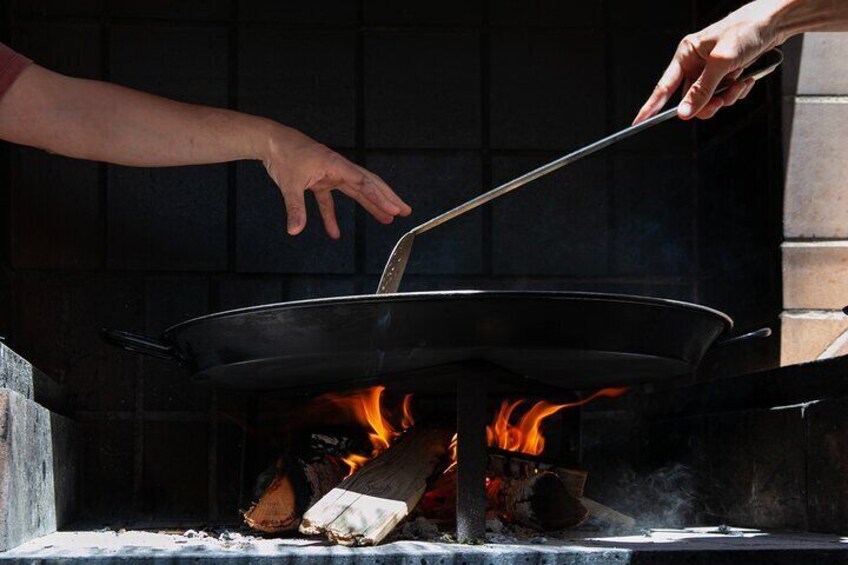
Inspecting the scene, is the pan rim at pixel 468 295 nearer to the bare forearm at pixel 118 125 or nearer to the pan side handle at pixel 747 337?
the pan side handle at pixel 747 337

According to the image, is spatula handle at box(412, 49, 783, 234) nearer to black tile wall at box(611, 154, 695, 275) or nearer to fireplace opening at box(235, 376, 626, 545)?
fireplace opening at box(235, 376, 626, 545)

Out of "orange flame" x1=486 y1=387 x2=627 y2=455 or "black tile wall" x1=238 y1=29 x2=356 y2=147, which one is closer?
"orange flame" x1=486 y1=387 x2=627 y2=455

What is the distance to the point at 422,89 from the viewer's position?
348 cm

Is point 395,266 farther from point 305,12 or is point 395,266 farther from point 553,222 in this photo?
point 305,12

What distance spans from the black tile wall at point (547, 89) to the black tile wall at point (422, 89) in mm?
68

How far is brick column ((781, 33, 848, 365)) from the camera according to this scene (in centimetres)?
294

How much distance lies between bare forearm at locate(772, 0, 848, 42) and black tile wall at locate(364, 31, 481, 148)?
1.28m

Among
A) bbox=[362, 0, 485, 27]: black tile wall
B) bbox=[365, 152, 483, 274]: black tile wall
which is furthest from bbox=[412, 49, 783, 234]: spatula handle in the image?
bbox=[362, 0, 485, 27]: black tile wall

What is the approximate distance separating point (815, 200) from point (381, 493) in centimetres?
130

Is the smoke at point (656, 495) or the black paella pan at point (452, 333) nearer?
the black paella pan at point (452, 333)

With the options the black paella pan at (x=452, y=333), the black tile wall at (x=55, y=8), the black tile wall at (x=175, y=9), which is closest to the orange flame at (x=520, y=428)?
the black paella pan at (x=452, y=333)

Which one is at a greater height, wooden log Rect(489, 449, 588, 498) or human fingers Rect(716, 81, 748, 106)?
human fingers Rect(716, 81, 748, 106)

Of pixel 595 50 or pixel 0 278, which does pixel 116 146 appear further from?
pixel 595 50

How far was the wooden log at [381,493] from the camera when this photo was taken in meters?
2.24
